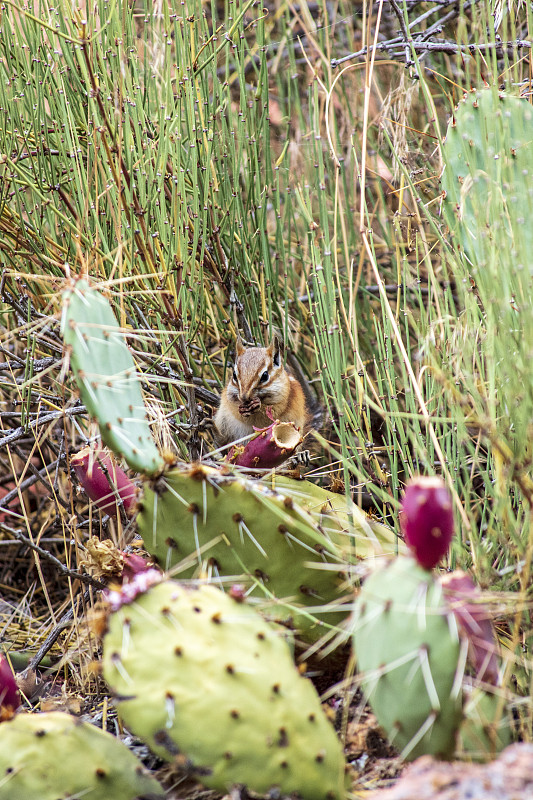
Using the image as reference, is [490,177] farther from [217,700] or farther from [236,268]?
[217,700]

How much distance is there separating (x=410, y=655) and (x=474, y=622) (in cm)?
18

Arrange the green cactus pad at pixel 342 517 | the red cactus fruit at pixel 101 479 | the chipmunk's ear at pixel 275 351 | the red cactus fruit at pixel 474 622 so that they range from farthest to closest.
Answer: the chipmunk's ear at pixel 275 351 < the red cactus fruit at pixel 101 479 < the green cactus pad at pixel 342 517 < the red cactus fruit at pixel 474 622

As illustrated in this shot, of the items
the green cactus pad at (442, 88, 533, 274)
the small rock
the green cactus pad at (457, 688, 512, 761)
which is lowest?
the green cactus pad at (457, 688, 512, 761)

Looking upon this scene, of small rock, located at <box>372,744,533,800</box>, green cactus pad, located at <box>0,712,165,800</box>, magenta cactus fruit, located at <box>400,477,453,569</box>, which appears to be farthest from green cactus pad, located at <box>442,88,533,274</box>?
green cactus pad, located at <box>0,712,165,800</box>

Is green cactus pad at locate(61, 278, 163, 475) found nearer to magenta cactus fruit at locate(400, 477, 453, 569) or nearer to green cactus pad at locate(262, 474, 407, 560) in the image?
green cactus pad at locate(262, 474, 407, 560)

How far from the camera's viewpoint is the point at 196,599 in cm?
161

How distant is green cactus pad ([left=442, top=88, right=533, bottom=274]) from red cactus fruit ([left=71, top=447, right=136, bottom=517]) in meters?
1.17

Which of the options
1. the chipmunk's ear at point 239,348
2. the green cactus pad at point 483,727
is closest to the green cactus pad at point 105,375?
the green cactus pad at point 483,727

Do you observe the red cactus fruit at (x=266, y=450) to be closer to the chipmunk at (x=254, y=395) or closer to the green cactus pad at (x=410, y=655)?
the chipmunk at (x=254, y=395)

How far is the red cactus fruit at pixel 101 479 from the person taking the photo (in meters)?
2.17

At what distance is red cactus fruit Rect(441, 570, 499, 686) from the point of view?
58.9 inches

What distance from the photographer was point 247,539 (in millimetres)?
1956

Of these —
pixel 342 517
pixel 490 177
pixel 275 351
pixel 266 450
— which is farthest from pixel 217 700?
pixel 275 351

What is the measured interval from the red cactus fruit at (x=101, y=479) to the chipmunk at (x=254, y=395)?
0.72 metres
